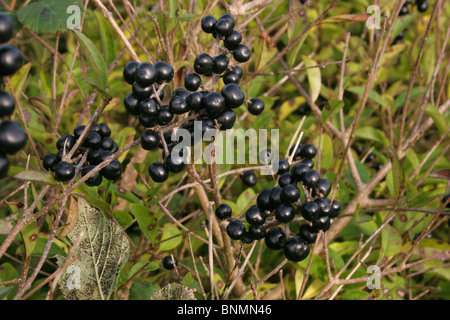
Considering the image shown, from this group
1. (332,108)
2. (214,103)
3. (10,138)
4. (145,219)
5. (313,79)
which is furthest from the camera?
Answer: (313,79)

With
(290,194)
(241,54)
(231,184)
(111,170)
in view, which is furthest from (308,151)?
(111,170)

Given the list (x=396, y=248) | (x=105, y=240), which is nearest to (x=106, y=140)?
(x=105, y=240)

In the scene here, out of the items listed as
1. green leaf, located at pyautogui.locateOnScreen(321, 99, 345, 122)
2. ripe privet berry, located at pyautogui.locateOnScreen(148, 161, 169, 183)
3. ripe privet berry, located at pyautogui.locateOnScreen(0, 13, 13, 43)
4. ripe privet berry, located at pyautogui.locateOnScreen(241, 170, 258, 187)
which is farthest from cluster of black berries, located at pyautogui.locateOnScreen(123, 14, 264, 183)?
green leaf, located at pyautogui.locateOnScreen(321, 99, 345, 122)

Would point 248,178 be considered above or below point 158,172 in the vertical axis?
above

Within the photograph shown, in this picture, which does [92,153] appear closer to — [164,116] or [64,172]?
[64,172]

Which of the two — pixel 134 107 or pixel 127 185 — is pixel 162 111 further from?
pixel 127 185

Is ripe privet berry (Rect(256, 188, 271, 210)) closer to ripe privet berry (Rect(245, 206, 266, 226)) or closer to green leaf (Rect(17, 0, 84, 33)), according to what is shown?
ripe privet berry (Rect(245, 206, 266, 226))

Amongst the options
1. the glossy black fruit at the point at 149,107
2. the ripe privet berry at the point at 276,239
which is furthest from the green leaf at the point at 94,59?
the ripe privet berry at the point at 276,239
